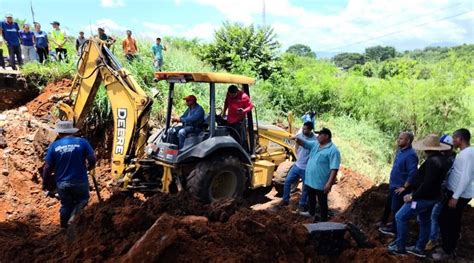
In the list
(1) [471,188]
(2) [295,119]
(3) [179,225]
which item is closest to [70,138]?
(3) [179,225]

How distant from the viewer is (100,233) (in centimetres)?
418

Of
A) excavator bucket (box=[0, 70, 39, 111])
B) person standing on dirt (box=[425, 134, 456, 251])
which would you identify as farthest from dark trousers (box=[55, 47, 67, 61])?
person standing on dirt (box=[425, 134, 456, 251])

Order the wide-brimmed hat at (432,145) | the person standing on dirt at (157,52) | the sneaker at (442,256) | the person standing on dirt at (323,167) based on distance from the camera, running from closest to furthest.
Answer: the wide-brimmed hat at (432,145) < the sneaker at (442,256) < the person standing on dirt at (323,167) < the person standing on dirt at (157,52)

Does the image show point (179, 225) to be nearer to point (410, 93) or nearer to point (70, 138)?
point (70, 138)

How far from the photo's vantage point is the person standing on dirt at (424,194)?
517cm

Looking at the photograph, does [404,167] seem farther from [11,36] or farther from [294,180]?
[11,36]

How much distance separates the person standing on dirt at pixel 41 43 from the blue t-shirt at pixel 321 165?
27.8 ft

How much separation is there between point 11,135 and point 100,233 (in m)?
5.70

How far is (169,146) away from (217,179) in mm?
885

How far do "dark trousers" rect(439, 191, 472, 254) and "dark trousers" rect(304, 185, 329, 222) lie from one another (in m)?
1.49

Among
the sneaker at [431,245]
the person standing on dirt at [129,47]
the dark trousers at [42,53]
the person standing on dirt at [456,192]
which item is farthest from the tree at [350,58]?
the person standing on dirt at [456,192]

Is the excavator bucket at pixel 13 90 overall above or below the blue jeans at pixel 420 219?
above

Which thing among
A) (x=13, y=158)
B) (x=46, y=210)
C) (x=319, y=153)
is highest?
(x=319, y=153)

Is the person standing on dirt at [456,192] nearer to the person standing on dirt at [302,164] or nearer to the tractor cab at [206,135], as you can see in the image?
the person standing on dirt at [302,164]
